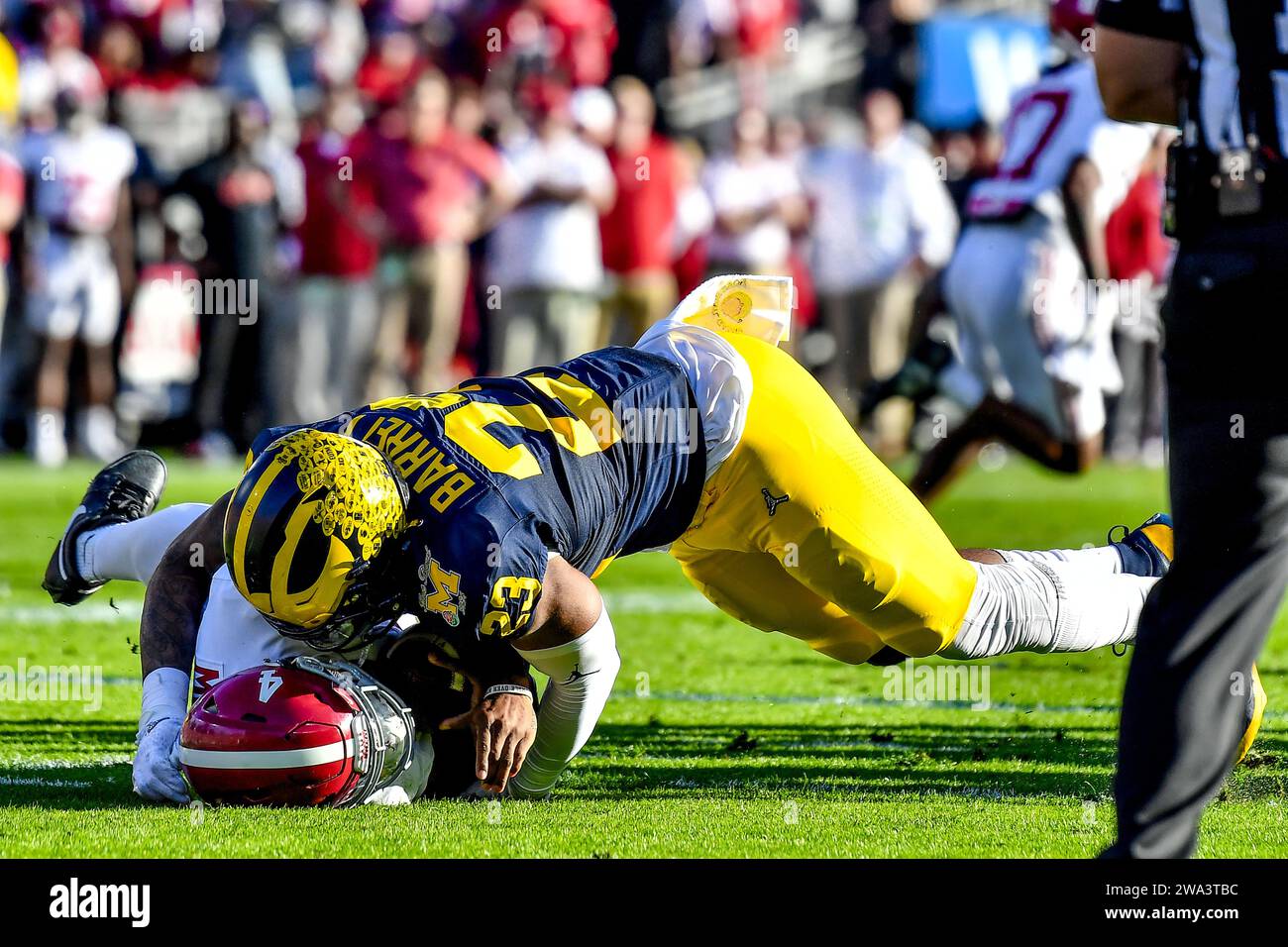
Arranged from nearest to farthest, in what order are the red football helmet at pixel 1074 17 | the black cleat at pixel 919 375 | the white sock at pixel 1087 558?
the white sock at pixel 1087 558 < the red football helmet at pixel 1074 17 < the black cleat at pixel 919 375

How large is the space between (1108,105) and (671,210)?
9658mm

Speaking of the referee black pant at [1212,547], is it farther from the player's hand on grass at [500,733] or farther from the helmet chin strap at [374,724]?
the helmet chin strap at [374,724]

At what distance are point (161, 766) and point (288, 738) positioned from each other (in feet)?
1.37

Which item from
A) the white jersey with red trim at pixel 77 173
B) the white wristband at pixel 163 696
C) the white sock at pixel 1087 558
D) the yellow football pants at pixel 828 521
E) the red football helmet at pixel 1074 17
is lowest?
the white wristband at pixel 163 696

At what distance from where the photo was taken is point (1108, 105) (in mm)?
3391

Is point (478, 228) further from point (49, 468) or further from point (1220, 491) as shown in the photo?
point (1220, 491)

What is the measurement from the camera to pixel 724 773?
4715 mm

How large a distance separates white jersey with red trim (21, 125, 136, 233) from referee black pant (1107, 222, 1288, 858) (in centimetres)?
1061

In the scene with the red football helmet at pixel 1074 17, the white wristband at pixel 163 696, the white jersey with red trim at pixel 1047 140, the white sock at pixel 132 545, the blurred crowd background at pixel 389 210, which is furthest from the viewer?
the blurred crowd background at pixel 389 210

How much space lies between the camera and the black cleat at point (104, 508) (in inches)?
204

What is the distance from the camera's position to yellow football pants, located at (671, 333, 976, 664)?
4293mm

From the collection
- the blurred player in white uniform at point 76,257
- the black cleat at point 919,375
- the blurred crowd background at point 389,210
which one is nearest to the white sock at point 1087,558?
the black cleat at point 919,375

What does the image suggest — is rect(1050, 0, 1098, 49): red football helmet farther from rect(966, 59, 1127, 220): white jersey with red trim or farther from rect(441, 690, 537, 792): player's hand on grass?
rect(441, 690, 537, 792): player's hand on grass

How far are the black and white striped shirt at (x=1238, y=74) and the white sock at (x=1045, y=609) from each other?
5.23 ft
